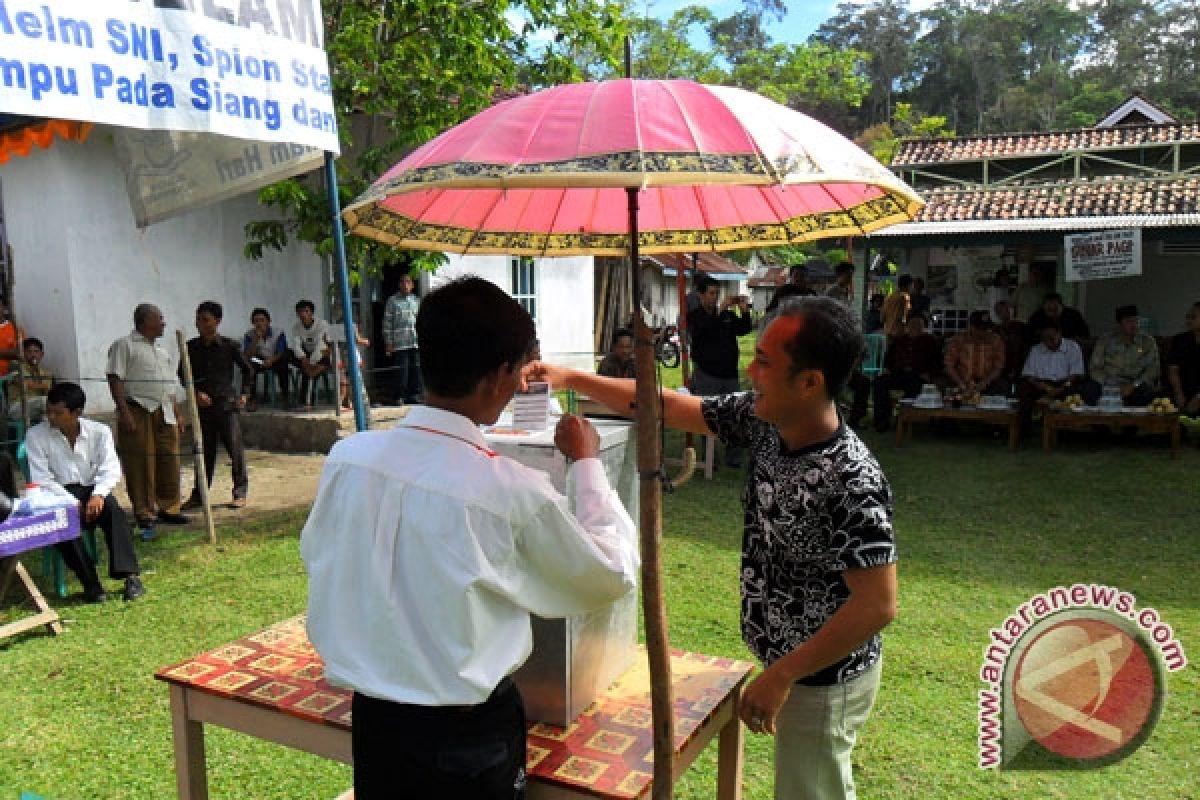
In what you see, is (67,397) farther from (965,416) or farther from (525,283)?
(525,283)

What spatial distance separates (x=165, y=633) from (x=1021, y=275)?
13965 mm

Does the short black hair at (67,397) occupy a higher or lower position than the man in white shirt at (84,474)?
higher

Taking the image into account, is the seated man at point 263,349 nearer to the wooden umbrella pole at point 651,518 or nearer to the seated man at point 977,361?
the seated man at point 977,361

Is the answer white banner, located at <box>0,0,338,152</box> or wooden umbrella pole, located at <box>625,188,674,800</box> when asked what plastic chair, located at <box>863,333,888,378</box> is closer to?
white banner, located at <box>0,0,338,152</box>

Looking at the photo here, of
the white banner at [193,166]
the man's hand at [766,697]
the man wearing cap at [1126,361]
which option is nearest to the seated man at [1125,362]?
the man wearing cap at [1126,361]

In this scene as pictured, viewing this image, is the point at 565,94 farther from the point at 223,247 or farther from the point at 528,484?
the point at 223,247

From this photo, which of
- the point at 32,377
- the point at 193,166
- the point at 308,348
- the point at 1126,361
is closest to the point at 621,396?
the point at 193,166

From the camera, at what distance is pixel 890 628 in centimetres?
467

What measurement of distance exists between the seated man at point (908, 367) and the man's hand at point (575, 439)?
30.6 ft

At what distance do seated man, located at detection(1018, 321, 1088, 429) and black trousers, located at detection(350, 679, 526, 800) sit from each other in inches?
365

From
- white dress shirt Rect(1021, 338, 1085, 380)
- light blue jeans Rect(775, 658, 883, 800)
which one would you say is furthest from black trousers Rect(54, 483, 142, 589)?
white dress shirt Rect(1021, 338, 1085, 380)

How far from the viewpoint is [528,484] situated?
1.55 metres

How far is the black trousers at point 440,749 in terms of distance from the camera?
161cm

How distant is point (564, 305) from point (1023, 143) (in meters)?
8.27
